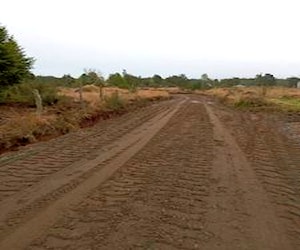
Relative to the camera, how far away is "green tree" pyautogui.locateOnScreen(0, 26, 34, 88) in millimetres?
25297

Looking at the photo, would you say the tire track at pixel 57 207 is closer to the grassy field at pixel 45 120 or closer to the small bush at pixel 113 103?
the grassy field at pixel 45 120

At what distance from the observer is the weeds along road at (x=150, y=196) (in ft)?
20.8

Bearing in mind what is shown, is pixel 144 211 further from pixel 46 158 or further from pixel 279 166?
pixel 46 158

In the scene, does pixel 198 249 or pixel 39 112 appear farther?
pixel 39 112

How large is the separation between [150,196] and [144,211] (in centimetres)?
95

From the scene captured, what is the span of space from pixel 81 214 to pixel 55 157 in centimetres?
587

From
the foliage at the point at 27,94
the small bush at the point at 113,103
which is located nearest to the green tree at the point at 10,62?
the foliage at the point at 27,94

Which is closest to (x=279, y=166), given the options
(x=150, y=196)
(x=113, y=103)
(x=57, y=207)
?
(x=150, y=196)

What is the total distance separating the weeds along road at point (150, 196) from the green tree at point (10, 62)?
36.3 ft

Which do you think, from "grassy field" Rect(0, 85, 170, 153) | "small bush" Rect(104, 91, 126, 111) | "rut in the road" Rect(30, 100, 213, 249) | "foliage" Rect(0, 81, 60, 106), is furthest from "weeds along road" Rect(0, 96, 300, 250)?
"small bush" Rect(104, 91, 126, 111)

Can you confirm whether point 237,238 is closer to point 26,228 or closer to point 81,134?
point 26,228

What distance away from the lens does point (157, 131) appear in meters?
19.5

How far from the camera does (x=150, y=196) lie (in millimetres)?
8492

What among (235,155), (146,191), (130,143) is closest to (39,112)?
(130,143)
